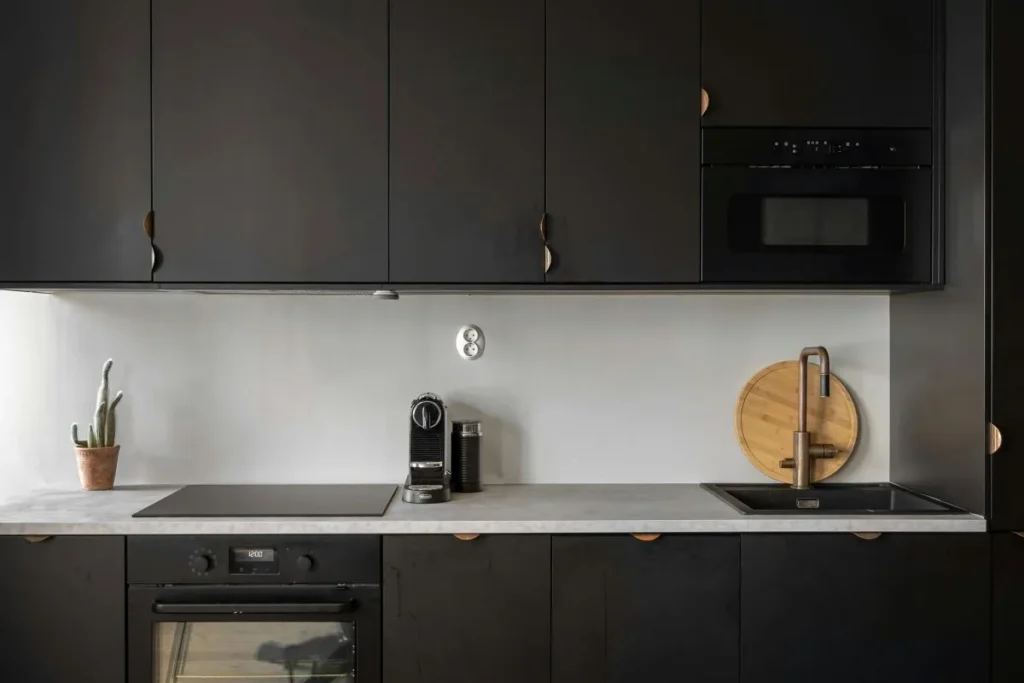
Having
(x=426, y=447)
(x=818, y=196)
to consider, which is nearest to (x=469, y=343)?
(x=426, y=447)

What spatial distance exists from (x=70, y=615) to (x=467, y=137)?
62.2 inches

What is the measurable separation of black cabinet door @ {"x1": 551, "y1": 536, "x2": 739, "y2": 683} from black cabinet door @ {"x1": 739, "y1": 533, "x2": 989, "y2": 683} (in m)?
0.08

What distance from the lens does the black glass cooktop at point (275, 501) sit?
199 centimetres

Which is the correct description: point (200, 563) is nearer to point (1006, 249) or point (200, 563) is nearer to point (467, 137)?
point (467, 137)

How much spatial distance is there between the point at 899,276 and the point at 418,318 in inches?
55.3

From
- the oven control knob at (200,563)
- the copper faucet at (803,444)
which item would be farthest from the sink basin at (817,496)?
the oven control knob at (200,563)

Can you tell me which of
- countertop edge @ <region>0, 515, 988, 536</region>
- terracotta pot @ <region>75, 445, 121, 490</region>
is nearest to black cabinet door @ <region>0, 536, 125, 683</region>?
countertop edge @ <region>0, 515, 988, 536</region>

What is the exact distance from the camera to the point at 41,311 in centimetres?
242

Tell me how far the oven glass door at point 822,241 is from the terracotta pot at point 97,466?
1.82 metres

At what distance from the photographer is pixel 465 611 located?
190cm

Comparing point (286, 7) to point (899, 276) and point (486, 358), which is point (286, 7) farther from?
point (899, 276)

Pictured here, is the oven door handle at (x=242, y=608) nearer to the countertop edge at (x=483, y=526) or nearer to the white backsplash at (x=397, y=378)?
the countertop edge at (x=483, y=526)

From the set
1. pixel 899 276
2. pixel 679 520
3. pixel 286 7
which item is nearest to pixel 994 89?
pixel 899 276

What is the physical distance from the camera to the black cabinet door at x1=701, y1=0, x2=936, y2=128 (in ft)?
6.82
